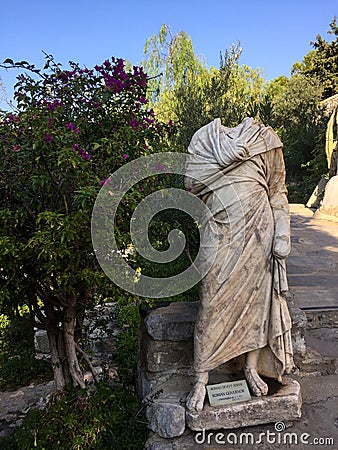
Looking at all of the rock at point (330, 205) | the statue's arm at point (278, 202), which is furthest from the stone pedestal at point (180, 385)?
the rock at point (330, 205)

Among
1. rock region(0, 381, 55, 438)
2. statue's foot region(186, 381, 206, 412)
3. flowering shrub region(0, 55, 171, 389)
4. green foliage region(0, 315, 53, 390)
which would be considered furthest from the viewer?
green foliage region(0, 315, 53, 390)

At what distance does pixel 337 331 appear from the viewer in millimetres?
3531

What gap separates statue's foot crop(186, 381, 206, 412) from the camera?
2268 mm

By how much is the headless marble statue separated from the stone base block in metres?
0.06

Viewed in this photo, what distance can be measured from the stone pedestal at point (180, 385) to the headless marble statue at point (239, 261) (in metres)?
0.09

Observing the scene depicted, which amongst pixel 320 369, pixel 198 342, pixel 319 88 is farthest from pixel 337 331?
pixel 319 88

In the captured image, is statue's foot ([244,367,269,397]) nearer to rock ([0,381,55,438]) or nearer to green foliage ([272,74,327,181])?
rock ([0,381,55,438])

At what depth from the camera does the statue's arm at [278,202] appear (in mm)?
2381

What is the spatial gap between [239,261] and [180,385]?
86 cm

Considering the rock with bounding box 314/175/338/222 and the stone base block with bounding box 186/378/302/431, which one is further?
the rock with bounding box 314/175/338/222

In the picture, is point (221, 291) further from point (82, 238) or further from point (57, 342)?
point (57, 342)

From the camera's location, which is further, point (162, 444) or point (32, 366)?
point (32, 366)

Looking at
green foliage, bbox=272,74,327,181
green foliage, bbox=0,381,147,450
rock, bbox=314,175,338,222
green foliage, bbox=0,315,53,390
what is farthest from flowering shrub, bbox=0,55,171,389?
green foliage, bbox=272,74,327,181

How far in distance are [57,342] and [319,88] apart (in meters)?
18.8
